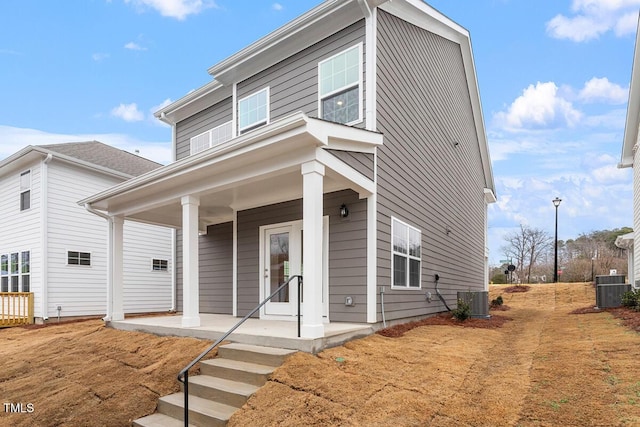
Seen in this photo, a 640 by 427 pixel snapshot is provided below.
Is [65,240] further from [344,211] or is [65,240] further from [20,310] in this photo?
[344,211]

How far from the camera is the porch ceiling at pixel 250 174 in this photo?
549 cm

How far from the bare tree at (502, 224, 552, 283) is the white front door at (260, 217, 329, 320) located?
3046cm

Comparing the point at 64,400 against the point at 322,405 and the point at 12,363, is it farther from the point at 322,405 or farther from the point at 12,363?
the point at 322,405

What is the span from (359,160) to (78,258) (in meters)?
10.7

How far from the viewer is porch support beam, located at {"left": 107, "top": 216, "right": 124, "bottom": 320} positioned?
8977 millimetres

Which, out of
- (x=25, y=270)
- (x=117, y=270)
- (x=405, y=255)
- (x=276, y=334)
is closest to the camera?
(x=276, y=334)

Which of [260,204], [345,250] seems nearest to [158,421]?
[345,250]

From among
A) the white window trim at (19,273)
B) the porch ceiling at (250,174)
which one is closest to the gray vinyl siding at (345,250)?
the porch ceiling at (250,174)

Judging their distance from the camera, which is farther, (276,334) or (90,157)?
(90,157)

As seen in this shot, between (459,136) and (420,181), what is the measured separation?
15.8 feet

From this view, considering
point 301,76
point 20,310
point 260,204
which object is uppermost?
point 301,76

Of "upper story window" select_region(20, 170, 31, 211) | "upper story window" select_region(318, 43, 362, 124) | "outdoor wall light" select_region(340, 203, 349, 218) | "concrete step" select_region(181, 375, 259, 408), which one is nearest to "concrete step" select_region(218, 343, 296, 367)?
"concrete step" select_region(181, 375, 259, 408)

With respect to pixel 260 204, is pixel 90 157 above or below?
above

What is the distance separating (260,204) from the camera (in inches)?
349
